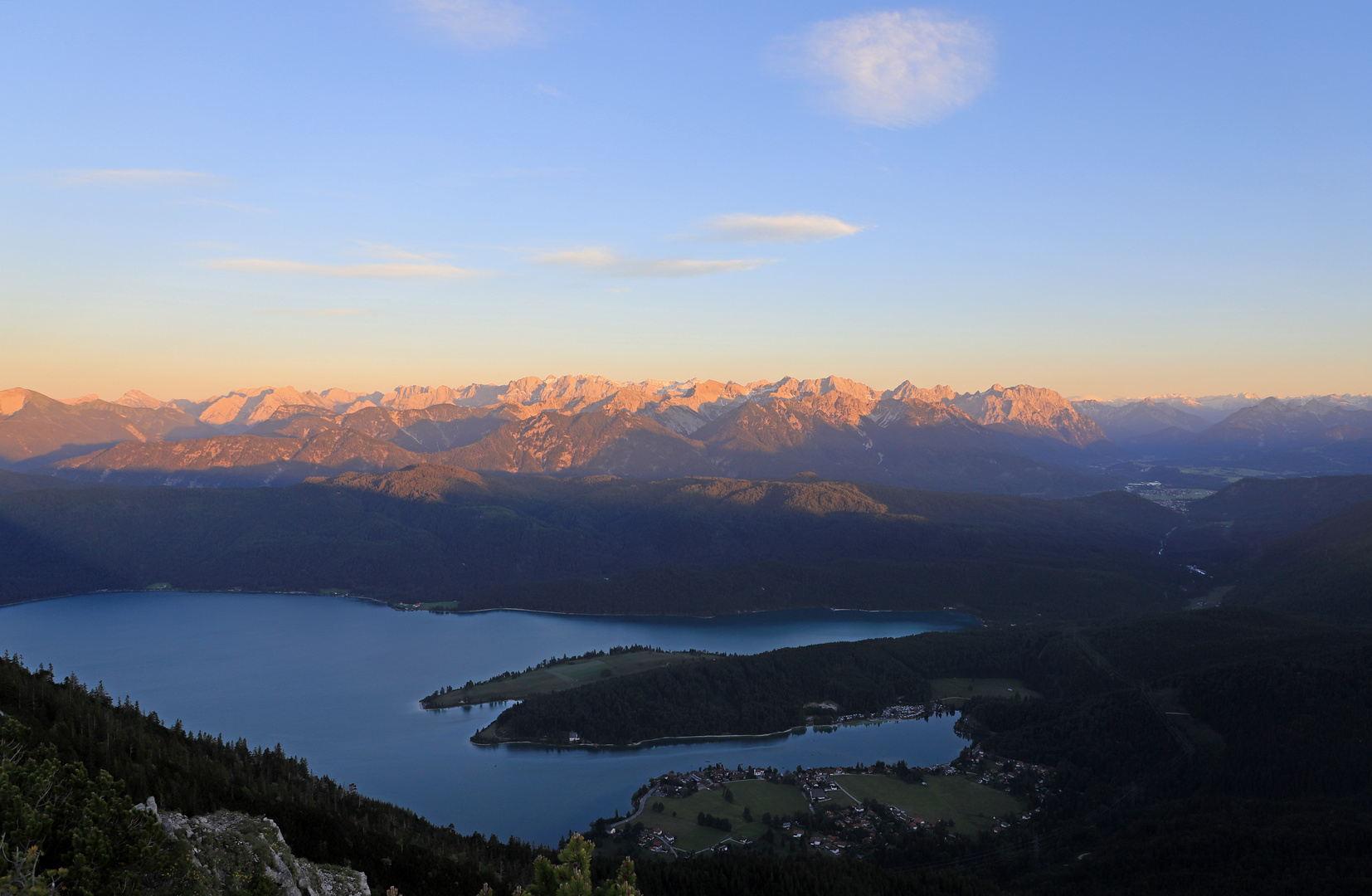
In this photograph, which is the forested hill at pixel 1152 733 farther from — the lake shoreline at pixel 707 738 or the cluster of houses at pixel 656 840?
the cluster of houses at pixel 656 840

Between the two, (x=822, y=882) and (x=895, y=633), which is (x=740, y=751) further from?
(x=895, y=633)

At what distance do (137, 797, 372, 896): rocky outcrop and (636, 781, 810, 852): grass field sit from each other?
4965 centimetres

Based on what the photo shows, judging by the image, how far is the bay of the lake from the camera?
90812mm

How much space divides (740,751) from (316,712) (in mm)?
57073

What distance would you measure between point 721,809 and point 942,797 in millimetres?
21225

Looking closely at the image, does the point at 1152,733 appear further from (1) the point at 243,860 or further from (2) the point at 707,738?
(1) the point at 243,860

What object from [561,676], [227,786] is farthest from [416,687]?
[227,786]

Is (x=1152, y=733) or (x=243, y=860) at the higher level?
(x=243, y=860)

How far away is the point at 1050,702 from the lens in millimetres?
109875

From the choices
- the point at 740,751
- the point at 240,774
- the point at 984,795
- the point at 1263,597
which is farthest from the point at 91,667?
the point at 1263,597

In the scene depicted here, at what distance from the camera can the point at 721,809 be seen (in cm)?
7975

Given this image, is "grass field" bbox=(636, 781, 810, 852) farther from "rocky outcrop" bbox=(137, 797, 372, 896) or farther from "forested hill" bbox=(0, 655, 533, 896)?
"rocky outcrop" bbox=(137, 797, 372, 896)

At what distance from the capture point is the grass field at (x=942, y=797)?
7925 cm

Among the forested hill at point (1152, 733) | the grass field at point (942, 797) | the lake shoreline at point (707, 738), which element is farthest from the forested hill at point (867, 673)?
the grass field at point (942, 797)
